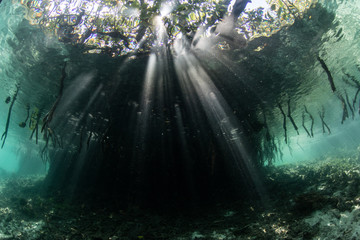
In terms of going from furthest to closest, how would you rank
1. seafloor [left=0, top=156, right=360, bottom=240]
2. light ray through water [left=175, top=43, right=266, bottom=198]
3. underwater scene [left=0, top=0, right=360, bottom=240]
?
light ray through water [left=175, top=43, right=266, bottom=198] < underwater scene [left=0, top=0, right=360, bottom=240] < seafloor [left=0, top=156, right=360, bottom=240]

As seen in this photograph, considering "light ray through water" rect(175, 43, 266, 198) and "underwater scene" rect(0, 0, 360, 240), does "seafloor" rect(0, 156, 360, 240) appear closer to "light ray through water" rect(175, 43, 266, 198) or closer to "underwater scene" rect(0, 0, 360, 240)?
"underwater scene" rect(0, 0, 360, 240)

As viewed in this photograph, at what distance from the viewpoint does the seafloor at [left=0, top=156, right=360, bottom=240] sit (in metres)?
4.51

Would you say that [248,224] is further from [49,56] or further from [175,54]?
[49,56]

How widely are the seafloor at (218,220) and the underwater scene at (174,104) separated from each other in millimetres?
53

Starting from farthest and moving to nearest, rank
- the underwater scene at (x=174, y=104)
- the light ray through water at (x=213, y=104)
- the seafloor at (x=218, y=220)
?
1. the light ray through water at (x=213, y=104)
2. the underwater scene at (x=174, y=104)
3. the seafloor at (x=218, y=220)

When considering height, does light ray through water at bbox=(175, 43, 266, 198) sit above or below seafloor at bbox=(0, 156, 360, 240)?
above

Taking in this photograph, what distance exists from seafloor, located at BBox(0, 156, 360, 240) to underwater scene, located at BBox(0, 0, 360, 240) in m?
0.05

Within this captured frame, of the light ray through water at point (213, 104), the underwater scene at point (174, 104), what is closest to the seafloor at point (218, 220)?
the underwater scene at point (174, 104)

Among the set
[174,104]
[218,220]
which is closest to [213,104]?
[174,104]

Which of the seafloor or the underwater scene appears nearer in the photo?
the seafloor

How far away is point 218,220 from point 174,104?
24.3 ft

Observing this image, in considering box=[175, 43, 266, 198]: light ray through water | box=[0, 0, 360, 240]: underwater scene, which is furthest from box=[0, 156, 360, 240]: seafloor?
box=[175, 43, 266, 198]: light ray through water

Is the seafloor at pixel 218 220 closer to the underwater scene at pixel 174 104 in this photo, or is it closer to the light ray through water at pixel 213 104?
the underwater scene at pixel 174 104

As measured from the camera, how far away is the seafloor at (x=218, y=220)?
451cm
